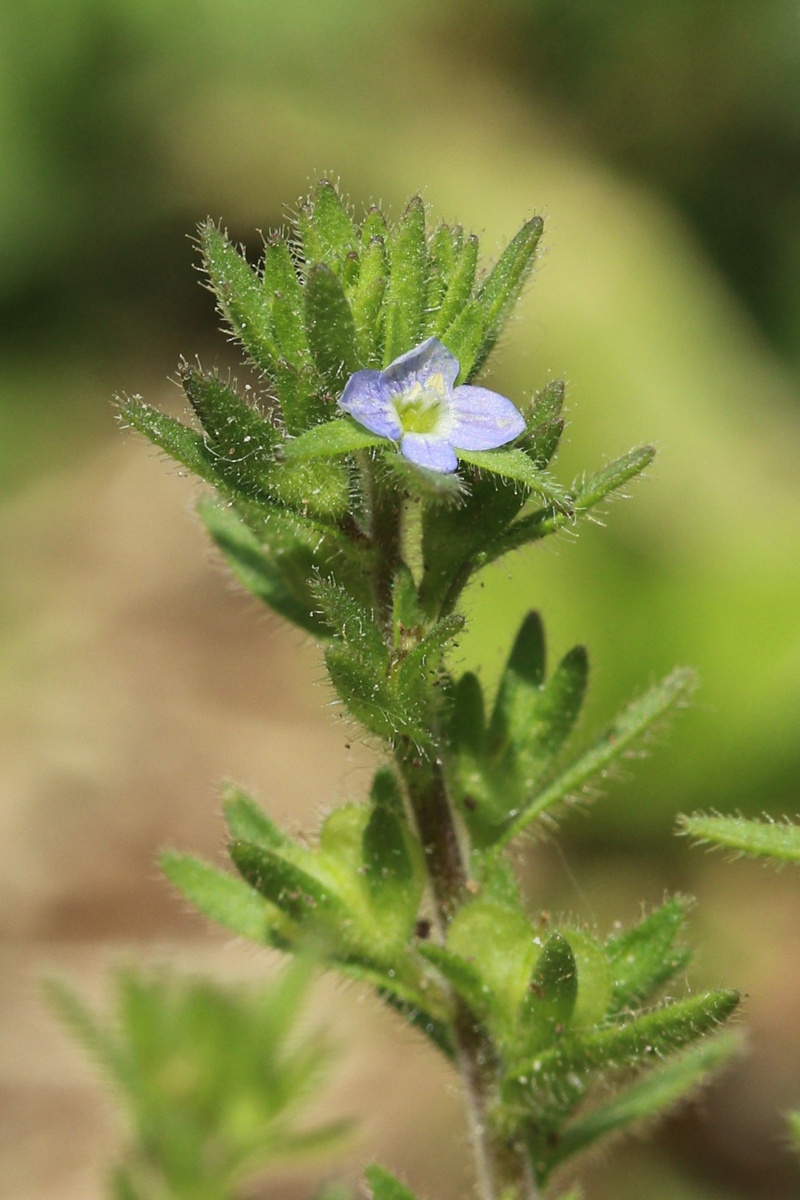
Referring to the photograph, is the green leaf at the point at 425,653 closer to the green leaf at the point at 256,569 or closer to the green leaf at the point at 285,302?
the green leaf at the point at 256,569

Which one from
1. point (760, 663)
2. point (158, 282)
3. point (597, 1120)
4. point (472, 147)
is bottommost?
point (597, 1120)

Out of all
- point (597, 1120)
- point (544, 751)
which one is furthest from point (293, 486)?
point (597, 1120)

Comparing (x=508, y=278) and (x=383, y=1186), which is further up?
(x=508, y=278)

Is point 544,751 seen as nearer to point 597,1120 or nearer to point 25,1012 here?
point 597,1120

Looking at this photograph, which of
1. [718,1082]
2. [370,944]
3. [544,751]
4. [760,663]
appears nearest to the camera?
[370,944]

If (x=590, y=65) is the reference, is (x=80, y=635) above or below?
below

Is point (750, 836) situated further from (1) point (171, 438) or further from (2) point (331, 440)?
(1) point (171, 438)

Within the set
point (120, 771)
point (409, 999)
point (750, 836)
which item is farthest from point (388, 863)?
point (120, 771)

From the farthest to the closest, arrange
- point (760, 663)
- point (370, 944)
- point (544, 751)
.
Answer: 1. point (760, 663)
2. point (544, 751)
3. point (370, 944)
